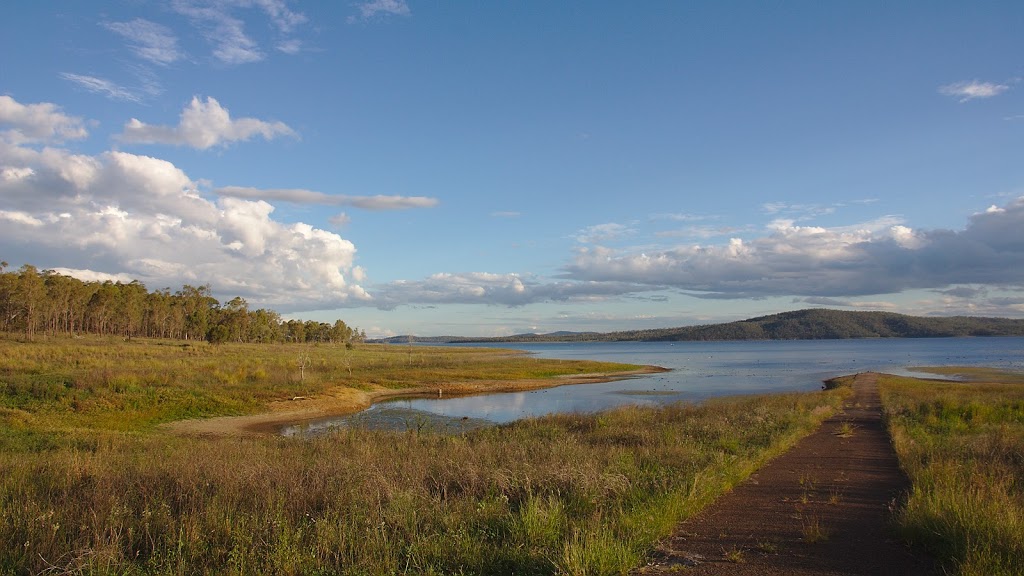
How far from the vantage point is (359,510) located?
8.15m

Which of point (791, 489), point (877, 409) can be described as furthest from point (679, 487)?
point (877, 409)

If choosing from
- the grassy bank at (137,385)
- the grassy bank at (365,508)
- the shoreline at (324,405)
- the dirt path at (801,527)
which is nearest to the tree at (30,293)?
the grassy bank at (137,385)

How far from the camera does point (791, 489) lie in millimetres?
10938

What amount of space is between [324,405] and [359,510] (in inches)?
1338

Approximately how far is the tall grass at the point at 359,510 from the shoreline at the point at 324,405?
17734 millimetres

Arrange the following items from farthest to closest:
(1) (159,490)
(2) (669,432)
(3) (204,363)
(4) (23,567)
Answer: (3) (204,363), (2) (669,432), (1) (159,490), (4) (23,567)

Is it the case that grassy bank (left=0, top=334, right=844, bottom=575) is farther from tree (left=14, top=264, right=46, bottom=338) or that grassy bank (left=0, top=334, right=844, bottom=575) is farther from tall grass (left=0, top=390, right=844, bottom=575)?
tree (left=14, top=264, right=46, bottom=338)

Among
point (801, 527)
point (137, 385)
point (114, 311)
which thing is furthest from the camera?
point (114, 311)

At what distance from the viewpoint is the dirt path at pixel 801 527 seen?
6.77 m

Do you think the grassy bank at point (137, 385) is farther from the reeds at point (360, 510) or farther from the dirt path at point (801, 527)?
the dirt path at point (801, 527)

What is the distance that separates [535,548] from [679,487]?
12.5ft

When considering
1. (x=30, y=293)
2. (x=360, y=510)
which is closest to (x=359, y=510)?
(x=360, y=510)

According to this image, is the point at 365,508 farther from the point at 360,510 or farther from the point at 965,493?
the point at 965,493

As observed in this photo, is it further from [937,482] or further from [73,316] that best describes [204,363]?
[73,316]
